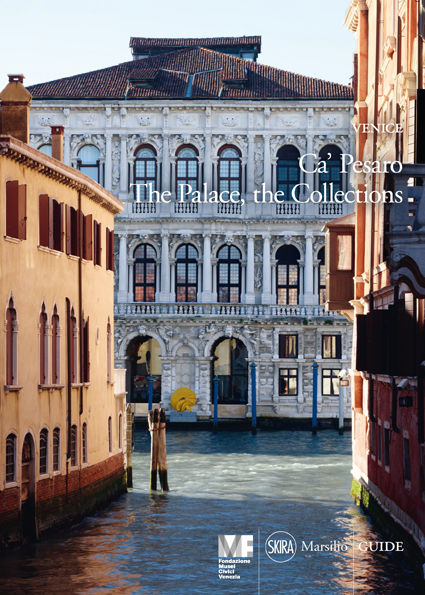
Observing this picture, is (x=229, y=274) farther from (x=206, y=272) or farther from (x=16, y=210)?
(x=16, y=210)

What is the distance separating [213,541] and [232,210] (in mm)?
32014

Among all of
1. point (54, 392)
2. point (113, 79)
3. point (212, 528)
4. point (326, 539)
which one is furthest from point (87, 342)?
point (113, 79)

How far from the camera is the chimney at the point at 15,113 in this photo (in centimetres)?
2456

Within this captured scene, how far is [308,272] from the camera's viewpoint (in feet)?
177

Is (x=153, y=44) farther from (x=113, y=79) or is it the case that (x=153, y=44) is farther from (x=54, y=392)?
(x=54, y=392)

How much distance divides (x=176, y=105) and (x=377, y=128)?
30.6 meters

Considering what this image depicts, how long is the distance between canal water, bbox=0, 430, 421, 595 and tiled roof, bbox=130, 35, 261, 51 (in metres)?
27.7

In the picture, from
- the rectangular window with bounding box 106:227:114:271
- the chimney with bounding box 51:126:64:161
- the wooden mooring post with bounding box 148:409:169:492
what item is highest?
the chimney with bounding box 51:126:64:161

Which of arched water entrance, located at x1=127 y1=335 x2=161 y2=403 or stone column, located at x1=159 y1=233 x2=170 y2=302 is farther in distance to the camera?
arched water entrance, located at x1=127 y1=335 x2=161 y2=403

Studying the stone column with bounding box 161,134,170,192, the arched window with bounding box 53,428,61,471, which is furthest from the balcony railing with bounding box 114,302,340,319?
the arched window with bounding box 53,428,61,471

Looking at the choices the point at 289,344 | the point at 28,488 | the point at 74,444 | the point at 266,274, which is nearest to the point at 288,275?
the point at 266,274

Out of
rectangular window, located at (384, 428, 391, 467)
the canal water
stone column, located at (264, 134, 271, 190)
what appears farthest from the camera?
stone column, located at (264, 134, 271, 190)

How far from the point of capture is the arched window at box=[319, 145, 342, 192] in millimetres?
54406

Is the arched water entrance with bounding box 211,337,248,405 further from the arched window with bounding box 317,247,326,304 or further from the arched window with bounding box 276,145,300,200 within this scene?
the arched window with bounding box 276,145,300,200
